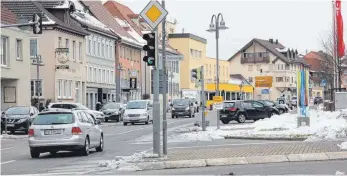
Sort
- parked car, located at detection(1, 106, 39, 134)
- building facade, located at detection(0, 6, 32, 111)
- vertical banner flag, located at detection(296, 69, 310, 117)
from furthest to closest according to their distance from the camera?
building facade, located at detection(0, 6, 32, 111) < parked car, located at detection(1, 106, 39, 134) < vertical banner flag, located at detection(296, 69, 310, 117)

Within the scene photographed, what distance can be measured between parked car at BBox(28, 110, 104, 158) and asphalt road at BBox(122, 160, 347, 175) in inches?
232

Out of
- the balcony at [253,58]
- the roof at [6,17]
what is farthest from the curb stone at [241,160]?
the balcony at [253,58]

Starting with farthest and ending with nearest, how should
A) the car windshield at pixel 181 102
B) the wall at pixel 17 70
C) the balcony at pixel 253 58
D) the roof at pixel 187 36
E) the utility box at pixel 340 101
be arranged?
the balcony at pixel 253 58 < the roof at pixel 187 36 < the car windshield at pixel 181 102 < the wall at pixel 17 70 < the utility box at pixel 340 101

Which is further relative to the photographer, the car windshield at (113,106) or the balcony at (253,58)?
the balcony at (253,58)

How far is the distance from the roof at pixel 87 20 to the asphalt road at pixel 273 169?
5307cm

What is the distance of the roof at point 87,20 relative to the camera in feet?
227

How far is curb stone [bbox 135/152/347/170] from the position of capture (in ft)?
55.5

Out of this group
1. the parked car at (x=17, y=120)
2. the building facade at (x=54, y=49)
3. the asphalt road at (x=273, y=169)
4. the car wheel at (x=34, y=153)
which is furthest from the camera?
the building facade at (x=54, y=49)

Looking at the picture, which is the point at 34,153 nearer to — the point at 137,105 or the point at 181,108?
the point at 137,105

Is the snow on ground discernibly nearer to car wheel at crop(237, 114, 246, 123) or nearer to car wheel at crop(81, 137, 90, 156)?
car wheel at crop(81, 137, 90, 156)

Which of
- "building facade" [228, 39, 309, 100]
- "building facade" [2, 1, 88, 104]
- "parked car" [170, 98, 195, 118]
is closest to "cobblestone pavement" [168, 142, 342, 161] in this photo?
"building facade" [2, 1, 88, 104]

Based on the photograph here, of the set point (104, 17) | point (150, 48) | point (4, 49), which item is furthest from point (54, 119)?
point (104, 17)

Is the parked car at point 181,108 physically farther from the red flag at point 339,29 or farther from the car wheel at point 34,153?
the car wheel at point 34,153

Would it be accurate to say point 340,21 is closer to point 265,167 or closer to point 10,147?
point 10,147
